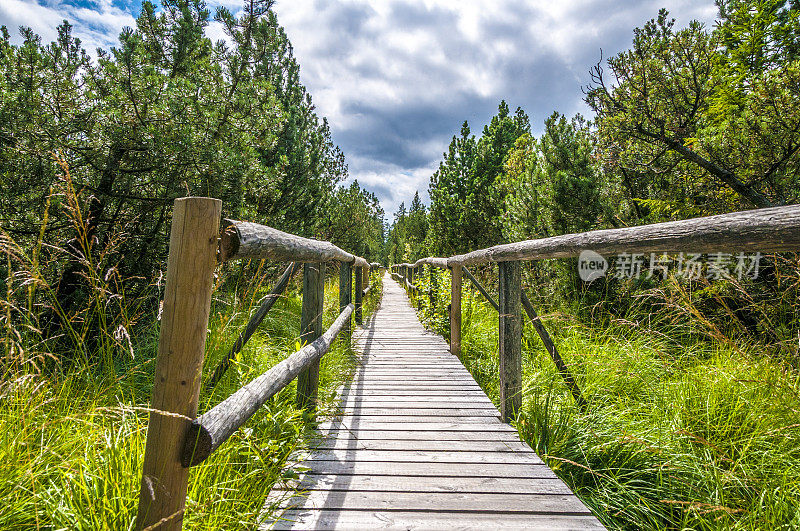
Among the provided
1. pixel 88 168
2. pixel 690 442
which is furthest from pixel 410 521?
pixel 88 168

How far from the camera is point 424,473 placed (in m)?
1.96

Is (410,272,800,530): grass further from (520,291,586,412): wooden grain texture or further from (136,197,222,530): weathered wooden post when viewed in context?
(136,197,222,530): weathered wooden post

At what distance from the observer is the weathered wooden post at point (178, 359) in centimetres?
109

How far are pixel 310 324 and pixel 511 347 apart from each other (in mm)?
1474

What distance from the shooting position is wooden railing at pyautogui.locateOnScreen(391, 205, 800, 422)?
3.63ft

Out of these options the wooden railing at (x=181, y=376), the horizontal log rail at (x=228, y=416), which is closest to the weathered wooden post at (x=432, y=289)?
the horizontal log rail at (x=228, y=416)

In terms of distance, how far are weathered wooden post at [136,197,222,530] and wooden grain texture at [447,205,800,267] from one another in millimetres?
1679

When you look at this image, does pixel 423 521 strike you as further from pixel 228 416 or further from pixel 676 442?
pixel 676 442

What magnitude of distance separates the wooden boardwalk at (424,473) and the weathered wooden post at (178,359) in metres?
0.63

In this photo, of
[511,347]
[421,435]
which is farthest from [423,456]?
[511,347]

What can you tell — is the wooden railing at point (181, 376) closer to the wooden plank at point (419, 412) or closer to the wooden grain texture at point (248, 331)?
the wooden grain texture at point (248, 331)

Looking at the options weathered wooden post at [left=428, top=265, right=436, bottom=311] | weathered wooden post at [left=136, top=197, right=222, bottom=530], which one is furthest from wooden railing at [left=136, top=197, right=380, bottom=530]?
weathered wooden post at [left=428, top=265, right=436, bottom=311]

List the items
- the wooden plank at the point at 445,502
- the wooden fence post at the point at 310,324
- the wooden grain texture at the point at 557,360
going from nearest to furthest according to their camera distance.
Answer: the wooden plank at the point at 445,502 < the wooden grain texture at the point at 557,360 < the wooden fence post at the point at 310,324

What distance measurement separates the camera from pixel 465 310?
5953 mm
